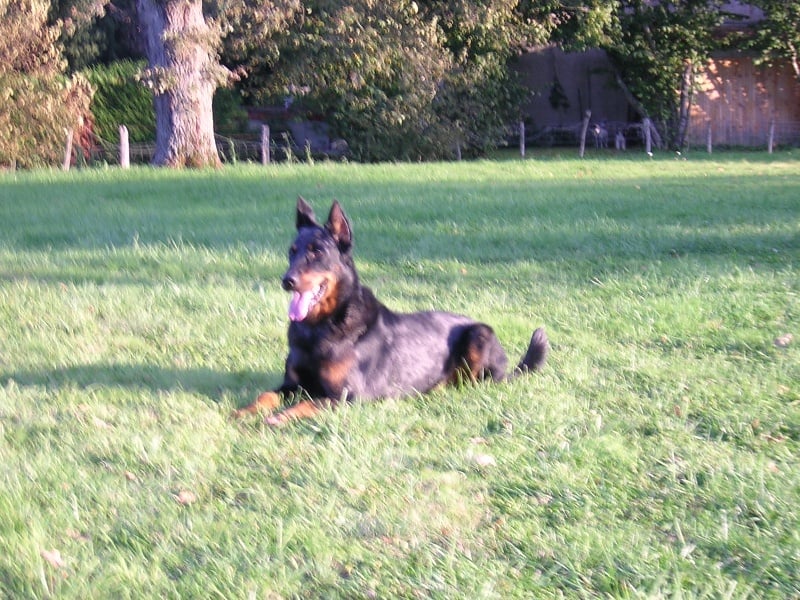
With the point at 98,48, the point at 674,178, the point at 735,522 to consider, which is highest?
the point at 98,48

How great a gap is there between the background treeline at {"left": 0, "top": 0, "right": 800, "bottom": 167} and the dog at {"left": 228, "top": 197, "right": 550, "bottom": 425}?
56.3ft

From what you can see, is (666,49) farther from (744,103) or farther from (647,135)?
(744,103)

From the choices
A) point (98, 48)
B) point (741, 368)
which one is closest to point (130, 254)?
point (741, 368)

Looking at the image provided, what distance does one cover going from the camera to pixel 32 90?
22891 millimetres

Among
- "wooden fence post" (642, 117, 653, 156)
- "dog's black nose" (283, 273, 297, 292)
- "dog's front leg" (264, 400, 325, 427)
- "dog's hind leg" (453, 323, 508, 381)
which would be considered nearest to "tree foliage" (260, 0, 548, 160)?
"wooden fence post" (642, 117, 653, 156)

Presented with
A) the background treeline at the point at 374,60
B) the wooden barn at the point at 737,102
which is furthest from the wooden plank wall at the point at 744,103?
the background treeline at the point at 374,60

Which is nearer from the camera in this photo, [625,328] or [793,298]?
[625,328]

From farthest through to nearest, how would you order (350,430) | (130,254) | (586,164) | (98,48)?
(98,48), (586,164), (130,254), (350,430)

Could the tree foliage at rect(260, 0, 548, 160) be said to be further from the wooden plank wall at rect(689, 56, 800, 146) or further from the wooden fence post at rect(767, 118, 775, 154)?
the wooden fence post at rect(767, 118, 775, 154)

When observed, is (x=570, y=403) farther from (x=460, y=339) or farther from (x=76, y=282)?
(x=76, y=282)

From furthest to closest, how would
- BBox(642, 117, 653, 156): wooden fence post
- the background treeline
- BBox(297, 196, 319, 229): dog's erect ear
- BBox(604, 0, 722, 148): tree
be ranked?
BBox(604, 0, 722, 148): tree < BBox(642, 117, 653, 156): wooden fence post < the background treeline < BBox(297, 196, 319, 229): dog's erect ear

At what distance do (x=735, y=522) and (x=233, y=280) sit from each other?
617 cm

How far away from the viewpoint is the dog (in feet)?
17.8

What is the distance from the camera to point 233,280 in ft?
30.2
